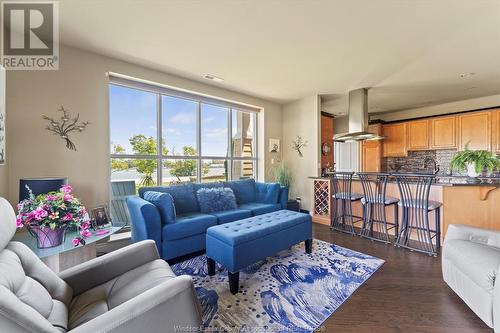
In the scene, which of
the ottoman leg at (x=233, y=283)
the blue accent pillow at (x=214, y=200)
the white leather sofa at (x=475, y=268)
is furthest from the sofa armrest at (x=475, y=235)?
the blue accent pillow at (x=214, y=200)

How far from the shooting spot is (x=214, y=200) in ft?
11.1

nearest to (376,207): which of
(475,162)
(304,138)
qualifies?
(475,162)

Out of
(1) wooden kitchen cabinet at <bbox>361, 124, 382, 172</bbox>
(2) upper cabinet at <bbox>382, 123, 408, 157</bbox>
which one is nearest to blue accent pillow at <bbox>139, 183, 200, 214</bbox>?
(1) wooden kitchen cabinet at <bbox>361, 124, 382, 172</bbox>

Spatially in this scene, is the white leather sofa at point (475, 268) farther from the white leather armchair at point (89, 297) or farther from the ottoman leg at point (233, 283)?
the white leather armchair at point (89, 297)

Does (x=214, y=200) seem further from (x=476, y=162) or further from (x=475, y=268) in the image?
(x=476, y=162)

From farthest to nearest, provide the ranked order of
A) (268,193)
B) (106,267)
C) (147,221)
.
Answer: (268,193), (147,221), (106,267)

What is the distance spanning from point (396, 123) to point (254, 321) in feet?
20.1

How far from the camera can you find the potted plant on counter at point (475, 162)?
9.32 ft

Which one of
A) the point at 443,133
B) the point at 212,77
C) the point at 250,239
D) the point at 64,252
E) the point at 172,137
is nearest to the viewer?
the point at 64,252

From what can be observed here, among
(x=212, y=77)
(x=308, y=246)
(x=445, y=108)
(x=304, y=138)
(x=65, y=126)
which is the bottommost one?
(x=308, y=246)

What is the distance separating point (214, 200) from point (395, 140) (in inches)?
205

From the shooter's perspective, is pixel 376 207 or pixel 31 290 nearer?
pixel 31 290

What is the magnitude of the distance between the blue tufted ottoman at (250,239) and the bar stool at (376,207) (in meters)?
1.29

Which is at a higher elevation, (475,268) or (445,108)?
(445,108)
